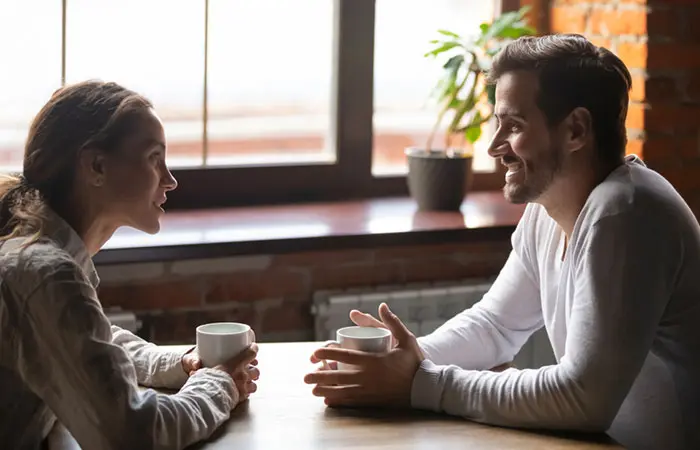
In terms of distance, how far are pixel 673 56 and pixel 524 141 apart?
1332mm

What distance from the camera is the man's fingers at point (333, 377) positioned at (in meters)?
1.70

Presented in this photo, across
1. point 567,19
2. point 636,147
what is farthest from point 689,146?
point 567,19

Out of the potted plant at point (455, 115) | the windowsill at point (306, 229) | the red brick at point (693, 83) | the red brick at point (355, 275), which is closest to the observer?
the windowsill at point (306, 229)

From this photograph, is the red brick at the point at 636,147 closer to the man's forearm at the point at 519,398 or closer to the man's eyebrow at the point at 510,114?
the man's eyebrow at the point at 510,114

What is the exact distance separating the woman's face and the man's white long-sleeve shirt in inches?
20.1

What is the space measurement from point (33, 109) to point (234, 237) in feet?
2.10

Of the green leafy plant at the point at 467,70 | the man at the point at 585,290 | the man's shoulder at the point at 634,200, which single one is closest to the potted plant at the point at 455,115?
the green leafy plant at the point at 467,70

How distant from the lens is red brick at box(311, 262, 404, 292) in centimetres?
278

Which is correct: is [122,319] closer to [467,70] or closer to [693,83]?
[467,70]

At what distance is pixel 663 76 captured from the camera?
9.68ft

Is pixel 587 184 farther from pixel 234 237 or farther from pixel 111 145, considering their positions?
pixel 234 237

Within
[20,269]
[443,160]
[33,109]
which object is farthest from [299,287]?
[20,269]

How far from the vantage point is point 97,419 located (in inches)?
55.4

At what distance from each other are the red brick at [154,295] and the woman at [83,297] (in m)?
0.81
